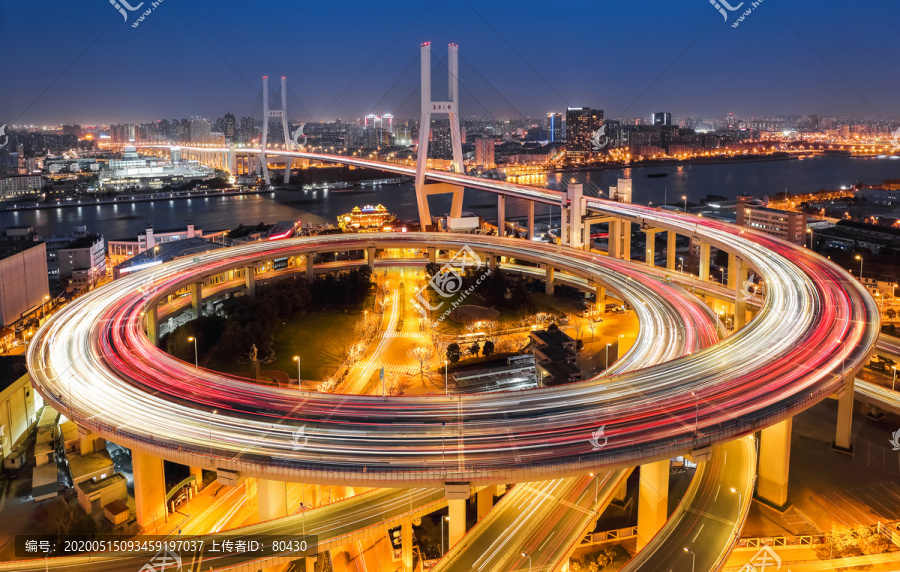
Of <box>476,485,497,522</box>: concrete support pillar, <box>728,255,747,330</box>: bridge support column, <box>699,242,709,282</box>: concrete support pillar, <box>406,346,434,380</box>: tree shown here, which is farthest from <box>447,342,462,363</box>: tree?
<box>699,242,709,282</box>: concrete support pillar

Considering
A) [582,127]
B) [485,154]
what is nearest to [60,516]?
[485,154]

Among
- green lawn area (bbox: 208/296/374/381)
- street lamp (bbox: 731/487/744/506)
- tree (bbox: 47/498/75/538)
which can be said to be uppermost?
green lawn area (bbox: 208/296/374/381)

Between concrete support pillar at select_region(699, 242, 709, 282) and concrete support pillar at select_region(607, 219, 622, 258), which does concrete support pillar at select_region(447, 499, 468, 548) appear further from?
concrete support pillar at select_region(607, 219, 622, 258)

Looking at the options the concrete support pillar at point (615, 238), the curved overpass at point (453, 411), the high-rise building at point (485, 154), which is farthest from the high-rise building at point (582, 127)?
the curved overpass at point (453, 411)

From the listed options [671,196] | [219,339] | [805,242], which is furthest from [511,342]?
[671,196]

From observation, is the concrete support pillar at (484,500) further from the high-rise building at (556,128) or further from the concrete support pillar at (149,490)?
the high-rise building at (556,128)

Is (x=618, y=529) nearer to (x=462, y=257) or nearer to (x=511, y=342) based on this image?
(x=511, y=342)

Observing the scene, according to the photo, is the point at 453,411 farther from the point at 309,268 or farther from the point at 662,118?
the point at 662,118
